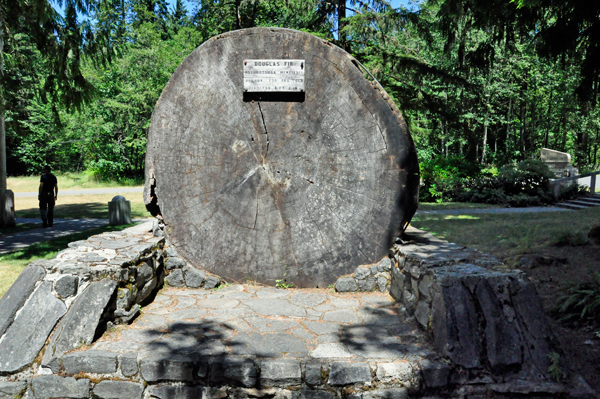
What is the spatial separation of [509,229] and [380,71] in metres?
5.10

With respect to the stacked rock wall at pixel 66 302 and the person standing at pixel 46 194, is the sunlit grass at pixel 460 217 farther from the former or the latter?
the person standing at pixel 46 194

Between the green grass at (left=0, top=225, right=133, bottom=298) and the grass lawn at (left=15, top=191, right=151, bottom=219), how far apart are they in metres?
3.94

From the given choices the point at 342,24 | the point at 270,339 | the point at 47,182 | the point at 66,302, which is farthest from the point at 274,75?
the point at 342,24

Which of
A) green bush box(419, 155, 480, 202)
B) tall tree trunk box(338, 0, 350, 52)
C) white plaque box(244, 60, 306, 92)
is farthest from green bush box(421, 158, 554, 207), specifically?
white plaque box(244, 60, 306, 92)

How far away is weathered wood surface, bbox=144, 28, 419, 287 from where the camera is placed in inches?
161

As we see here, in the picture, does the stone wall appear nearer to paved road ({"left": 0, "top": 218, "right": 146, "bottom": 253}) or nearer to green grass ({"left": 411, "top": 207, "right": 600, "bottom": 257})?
green grass ({"left": 411, "top": 207, "right": 600, "bottom": 257})

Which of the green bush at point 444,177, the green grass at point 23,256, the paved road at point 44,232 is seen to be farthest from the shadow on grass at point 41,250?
the green bush at point 444,177

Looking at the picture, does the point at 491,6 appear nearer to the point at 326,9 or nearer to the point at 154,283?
the point at 154,283

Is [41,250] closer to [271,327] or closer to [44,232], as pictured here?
[44,232]

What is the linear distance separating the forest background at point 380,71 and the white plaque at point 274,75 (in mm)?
2074

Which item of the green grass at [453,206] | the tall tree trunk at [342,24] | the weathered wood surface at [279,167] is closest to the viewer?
the weathered wood surface at [279,167]

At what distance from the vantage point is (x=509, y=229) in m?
8.09

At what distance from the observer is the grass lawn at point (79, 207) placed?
39.3 feet

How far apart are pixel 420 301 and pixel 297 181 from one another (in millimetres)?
1647
